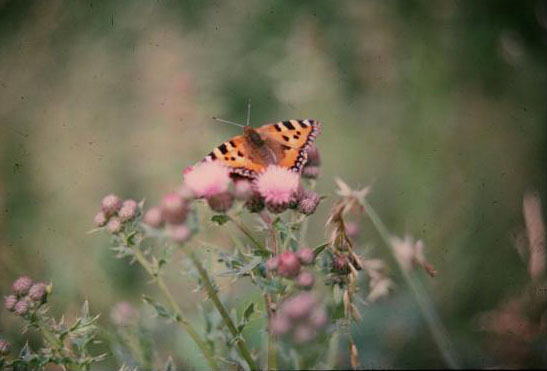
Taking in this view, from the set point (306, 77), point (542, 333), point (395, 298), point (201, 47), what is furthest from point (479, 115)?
point (201, 47)

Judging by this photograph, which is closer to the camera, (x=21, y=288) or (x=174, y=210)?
(x=174, y=210)

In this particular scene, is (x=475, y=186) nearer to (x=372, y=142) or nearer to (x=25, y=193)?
(x=372, y=142)

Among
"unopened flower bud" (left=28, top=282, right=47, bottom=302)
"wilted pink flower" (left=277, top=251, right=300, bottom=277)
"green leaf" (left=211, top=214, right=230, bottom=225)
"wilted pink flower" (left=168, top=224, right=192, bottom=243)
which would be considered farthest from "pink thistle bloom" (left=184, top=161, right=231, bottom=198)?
"unopened flower bud" (left=28, top=282, right=47, bottom=302)

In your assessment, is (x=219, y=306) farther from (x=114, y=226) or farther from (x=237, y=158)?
(x=237, y=158)

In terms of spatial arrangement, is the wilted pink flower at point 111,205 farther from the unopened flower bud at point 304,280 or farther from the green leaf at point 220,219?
the unopened flower bud at point 304,280

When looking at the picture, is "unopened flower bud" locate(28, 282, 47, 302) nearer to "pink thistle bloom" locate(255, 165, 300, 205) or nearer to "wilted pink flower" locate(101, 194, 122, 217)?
"wilted pink flower" locate(101, 194, 122, 217)

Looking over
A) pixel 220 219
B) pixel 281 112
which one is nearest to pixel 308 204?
pixel 220 219

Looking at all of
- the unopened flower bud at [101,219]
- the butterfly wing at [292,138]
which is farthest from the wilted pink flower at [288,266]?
the unopened flower bud at [101,219]
